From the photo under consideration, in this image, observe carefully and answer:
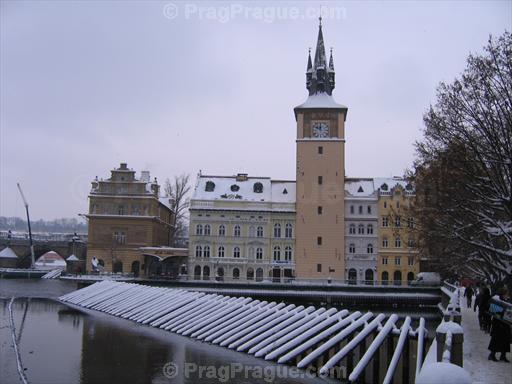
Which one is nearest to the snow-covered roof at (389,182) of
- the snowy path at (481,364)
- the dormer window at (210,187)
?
the dormer window at (210,187)

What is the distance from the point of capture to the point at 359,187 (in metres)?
60.0

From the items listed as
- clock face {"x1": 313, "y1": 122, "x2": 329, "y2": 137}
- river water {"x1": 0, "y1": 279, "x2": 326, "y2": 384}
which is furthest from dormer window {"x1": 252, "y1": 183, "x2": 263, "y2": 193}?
river water {"x1": 0, "y1": 279, "x2": 326, "y2": 384}

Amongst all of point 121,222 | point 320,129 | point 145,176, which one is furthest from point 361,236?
point 121,222

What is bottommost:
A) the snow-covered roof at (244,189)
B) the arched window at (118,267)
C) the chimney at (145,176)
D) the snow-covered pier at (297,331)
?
the snow-covered pier at (297,331)

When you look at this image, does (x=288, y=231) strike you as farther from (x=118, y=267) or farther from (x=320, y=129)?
(x=118, y=267)

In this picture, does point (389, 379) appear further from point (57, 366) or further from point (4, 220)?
point (4, 220)

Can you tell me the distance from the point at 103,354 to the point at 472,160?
14.5 metres

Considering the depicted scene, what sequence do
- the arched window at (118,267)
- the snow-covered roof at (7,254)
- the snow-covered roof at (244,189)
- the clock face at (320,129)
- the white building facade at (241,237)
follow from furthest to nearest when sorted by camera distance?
the snow-covered roof at (7,254) < the snow-covered roof at (244,189) < the arched window at (118,267) < the clock face at (320,129) < the white building facade at (241,237)

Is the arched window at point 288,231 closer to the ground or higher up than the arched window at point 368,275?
higher up

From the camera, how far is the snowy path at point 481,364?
490 inches

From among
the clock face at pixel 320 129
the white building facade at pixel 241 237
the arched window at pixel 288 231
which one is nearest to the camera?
the white building facade at pixel 241 237

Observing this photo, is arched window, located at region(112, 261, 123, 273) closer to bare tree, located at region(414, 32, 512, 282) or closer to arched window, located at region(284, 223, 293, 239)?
arched window, located at region(284, 223, 293, 239)

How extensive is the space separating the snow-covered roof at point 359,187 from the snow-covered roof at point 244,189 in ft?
19.8

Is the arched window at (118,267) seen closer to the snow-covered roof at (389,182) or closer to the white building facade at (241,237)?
the white building facade at (241,237)
